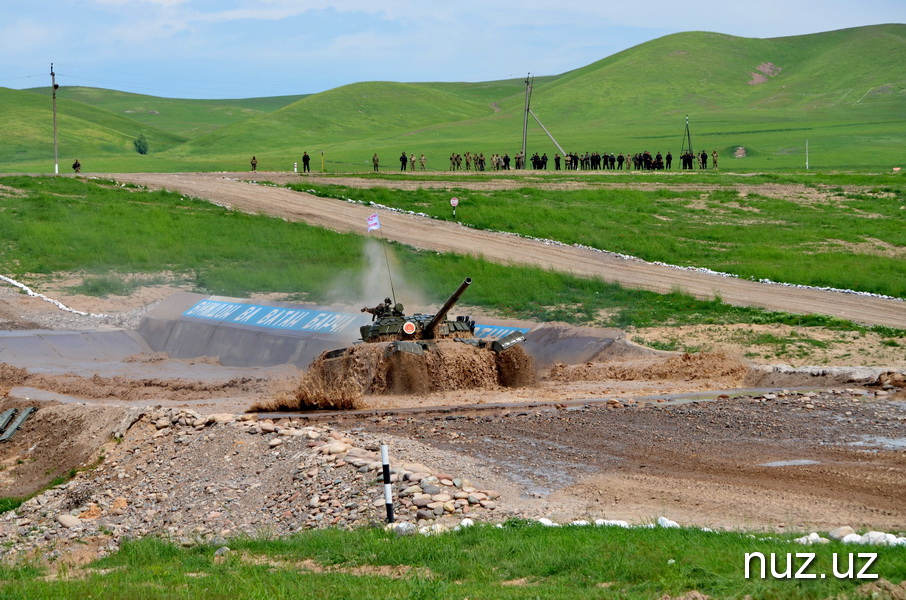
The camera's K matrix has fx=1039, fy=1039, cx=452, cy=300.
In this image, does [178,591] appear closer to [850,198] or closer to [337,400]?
[337,400]

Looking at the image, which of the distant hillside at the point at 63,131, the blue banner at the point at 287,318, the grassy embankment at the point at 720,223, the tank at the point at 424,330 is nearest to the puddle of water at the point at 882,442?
the tank at the point at 424,330

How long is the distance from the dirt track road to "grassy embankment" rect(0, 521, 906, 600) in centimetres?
2288

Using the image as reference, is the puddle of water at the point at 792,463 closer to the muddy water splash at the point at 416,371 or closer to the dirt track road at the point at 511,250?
the muddy water splash at the point at 416,371

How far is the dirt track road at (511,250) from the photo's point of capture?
34.5 m

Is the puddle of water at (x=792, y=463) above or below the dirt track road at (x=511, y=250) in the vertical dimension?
below

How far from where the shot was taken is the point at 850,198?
54000 mm

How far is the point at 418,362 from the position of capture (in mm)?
27047

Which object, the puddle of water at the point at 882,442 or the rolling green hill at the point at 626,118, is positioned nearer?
the puddle of water at the point at 882,442

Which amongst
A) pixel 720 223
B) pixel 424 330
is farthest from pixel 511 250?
pixel 424 330

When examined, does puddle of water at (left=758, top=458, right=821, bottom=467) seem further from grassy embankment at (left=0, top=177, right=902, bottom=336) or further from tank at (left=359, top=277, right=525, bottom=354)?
grassy embankment at (left=0, top=177, right=902, bottom=336)

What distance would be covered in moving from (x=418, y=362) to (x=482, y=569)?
53.4 ft

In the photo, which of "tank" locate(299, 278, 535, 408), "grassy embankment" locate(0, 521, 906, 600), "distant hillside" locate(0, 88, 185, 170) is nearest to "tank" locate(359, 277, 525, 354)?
"tank" locate(299, 278, 535, 408)

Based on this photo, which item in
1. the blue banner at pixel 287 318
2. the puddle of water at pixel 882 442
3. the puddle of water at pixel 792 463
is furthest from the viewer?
the blue banner at pixel 287 318

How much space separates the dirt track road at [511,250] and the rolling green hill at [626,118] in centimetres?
3482
